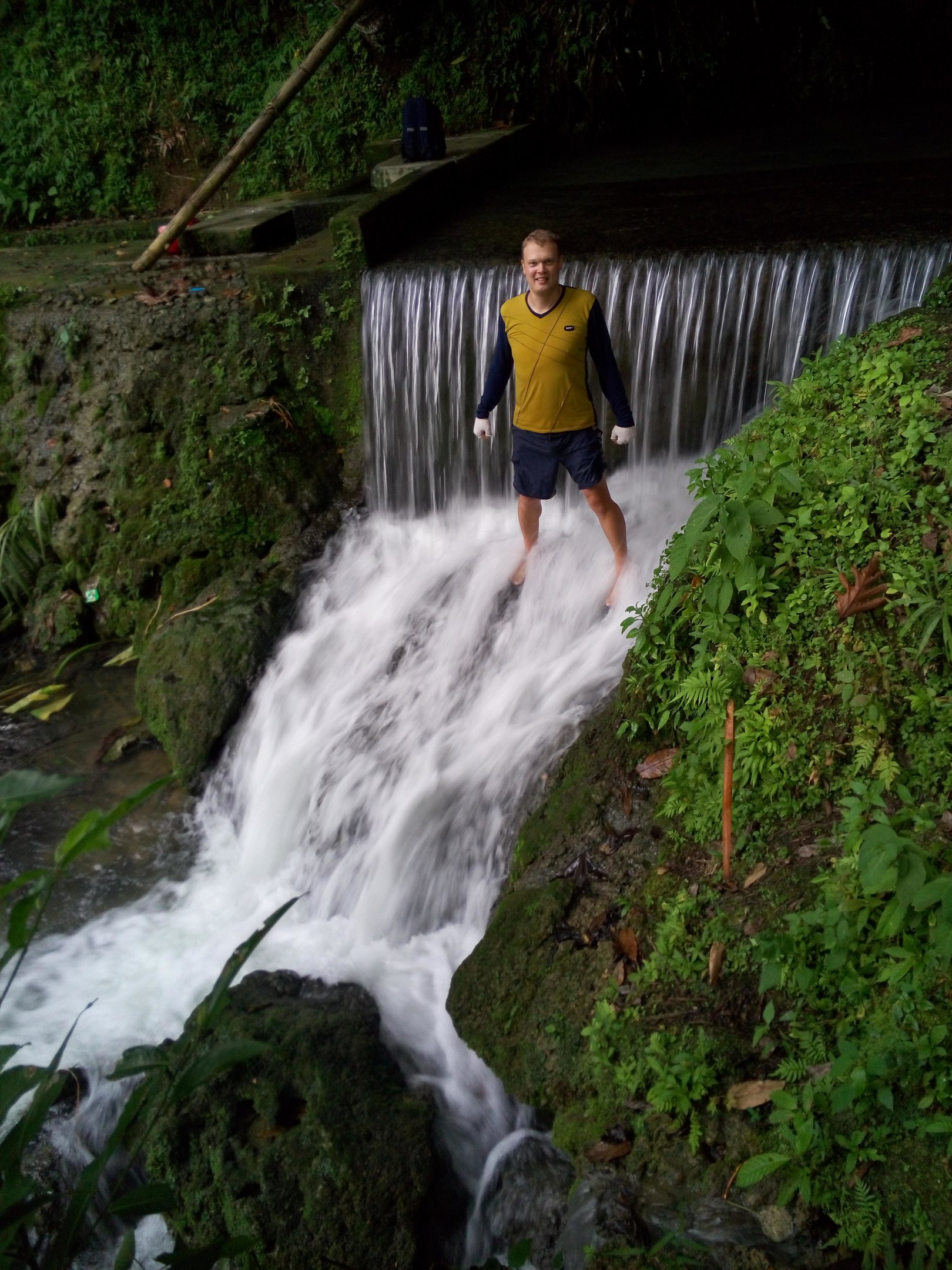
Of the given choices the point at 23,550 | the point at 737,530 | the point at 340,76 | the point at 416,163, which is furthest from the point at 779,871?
the point at 340,76

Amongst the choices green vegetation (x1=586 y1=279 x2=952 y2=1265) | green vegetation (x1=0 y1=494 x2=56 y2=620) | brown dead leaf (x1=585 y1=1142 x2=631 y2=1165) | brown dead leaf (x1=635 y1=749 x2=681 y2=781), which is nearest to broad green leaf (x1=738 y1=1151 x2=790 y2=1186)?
green vegetation (x1=586 y1=279 x2=952 y2=1265)

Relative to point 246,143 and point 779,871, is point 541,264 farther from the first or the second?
point 246,143

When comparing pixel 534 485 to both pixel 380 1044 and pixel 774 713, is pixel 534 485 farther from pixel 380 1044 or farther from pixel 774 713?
pixel 380 1044

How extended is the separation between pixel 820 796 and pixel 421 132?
7176 millimetres

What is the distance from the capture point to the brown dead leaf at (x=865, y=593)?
12.6 feet

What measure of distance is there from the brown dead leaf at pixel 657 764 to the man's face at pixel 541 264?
7.67 feet

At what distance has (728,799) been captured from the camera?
3.74 metres

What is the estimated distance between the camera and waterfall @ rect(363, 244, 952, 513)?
19.6 ft

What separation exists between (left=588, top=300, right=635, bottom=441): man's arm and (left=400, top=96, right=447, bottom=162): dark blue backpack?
4.43m

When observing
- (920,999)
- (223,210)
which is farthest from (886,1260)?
(223,210)

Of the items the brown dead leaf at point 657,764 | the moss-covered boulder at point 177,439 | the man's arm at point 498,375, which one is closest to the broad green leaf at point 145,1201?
the brown dead leaf at point 657,764

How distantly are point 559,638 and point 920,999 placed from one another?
3.19 m

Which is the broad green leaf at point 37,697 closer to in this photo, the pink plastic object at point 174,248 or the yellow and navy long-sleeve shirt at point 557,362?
the yellow and navy long-sleeve shirt at point 557,362

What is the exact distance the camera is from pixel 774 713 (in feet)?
12.6
